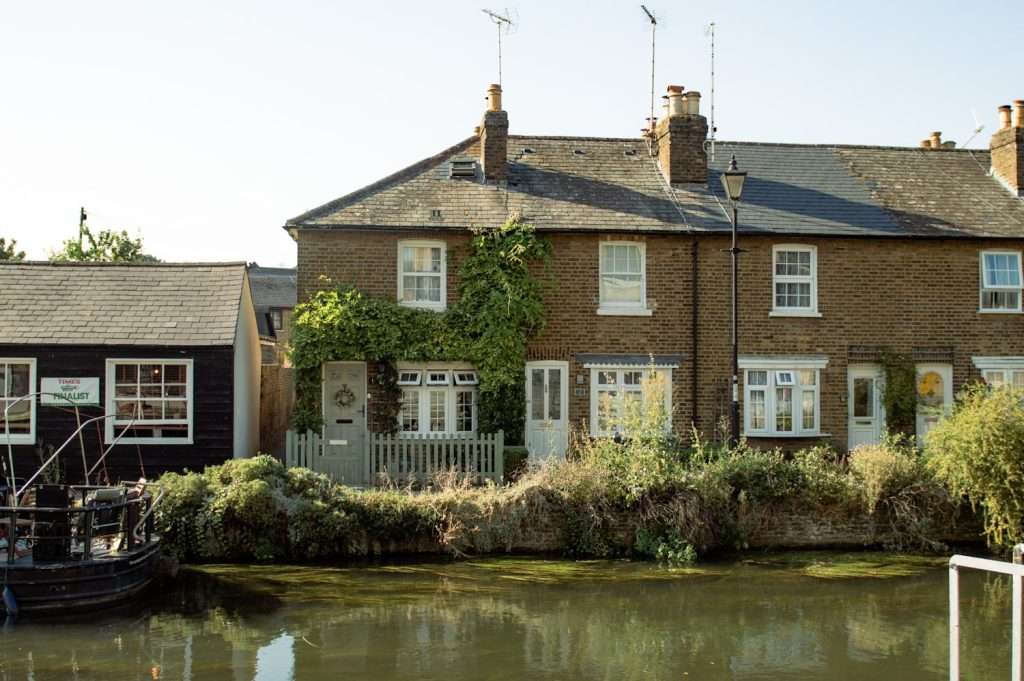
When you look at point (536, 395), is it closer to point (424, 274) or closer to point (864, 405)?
point (424, 274)

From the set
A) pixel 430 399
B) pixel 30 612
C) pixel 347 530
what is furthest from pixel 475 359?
Result: pixel 30 612

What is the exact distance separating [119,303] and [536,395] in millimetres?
8929

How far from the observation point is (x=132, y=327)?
19.4 metres

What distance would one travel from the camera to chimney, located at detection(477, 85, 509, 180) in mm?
23484

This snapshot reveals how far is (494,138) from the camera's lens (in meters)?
23.6

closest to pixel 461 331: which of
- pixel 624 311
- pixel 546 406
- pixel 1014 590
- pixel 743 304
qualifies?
pixel 546 406

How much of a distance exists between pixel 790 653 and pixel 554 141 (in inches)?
631

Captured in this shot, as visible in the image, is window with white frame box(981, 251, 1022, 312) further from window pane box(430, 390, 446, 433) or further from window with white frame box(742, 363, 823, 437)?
window pane box(430, 390, 446, 433)

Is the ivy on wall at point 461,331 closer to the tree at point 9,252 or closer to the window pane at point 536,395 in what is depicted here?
the window pane at point 536,395

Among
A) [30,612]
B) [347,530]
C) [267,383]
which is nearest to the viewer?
[30,612]

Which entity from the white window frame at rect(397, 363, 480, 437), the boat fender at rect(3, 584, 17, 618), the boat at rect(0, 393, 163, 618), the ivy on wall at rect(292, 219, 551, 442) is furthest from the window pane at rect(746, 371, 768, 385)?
the boat fender at rect(3, 584, 17, 618)

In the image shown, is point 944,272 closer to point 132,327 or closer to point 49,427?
point 132,327

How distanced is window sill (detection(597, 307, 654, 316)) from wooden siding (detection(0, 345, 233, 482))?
808 cm

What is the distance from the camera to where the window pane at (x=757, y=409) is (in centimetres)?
2239
